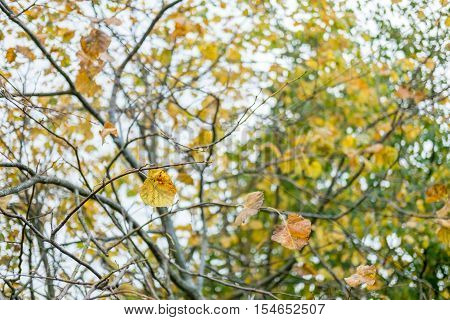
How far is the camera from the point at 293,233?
2.02 meters

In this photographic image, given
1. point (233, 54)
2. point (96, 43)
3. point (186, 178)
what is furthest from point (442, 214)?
point (233, 54)

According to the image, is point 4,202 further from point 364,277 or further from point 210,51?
point 210,51

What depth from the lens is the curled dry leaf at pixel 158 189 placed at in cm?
196

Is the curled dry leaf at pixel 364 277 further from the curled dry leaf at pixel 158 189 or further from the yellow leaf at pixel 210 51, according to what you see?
the yellow leaf at pixel 210 51

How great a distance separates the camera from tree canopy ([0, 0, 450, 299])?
332cm

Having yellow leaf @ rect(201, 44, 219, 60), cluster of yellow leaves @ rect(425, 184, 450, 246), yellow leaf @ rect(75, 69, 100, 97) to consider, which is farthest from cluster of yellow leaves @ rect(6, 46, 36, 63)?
cluster of yellow leaves @ rect(425, 184, 450, 246)

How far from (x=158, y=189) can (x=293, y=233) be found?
0.45m

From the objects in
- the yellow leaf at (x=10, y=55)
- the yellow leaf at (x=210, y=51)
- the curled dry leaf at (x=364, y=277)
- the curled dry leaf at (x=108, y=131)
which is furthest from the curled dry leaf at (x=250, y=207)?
the yellow leaf at (x=210, y=51)

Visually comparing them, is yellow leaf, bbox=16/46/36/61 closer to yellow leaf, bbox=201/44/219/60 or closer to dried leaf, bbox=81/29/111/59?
dried leaf, bbox=81/29/111/59

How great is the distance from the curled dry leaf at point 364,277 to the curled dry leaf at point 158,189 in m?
0.68

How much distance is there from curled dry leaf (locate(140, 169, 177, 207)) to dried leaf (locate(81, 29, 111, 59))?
0.98 m
